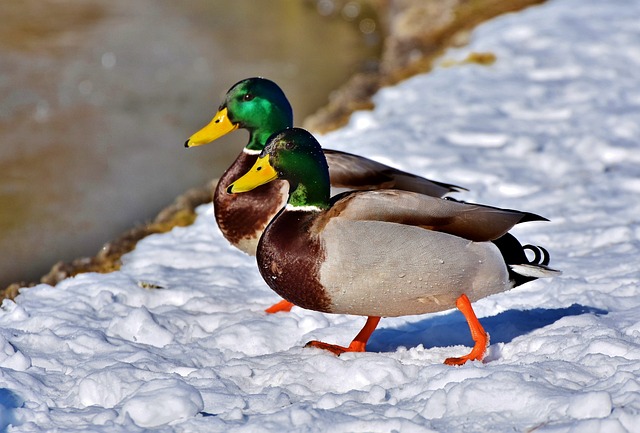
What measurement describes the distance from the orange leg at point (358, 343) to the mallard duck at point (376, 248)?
11.2 inches

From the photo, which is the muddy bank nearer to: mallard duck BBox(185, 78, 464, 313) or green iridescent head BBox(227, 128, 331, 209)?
mallard duck BBox(185, 78, 464, 313)

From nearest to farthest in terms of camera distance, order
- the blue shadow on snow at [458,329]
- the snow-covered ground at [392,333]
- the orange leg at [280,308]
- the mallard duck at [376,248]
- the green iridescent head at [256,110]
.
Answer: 1. the snow-covered ground at [392,333]
2. the mallard duck at [376,248]
3. the blue shadow on snow at [458,329]
4. the orange leg at [280,308]
5. the green iridescent head at [256,110]

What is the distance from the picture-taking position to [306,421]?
10.2 feet

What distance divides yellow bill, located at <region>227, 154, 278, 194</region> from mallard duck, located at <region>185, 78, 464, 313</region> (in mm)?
606

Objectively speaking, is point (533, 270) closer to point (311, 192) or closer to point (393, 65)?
point (311, 192)

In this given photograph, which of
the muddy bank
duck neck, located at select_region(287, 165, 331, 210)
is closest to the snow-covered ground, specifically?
the muddy bank

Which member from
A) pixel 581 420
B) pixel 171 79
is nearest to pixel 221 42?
pixel 171 79

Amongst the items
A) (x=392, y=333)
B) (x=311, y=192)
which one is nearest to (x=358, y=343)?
(x=392, y=333)

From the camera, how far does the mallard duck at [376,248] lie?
11.6 feet

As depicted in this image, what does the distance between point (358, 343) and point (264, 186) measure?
3.06ft

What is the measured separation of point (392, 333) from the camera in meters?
4.29

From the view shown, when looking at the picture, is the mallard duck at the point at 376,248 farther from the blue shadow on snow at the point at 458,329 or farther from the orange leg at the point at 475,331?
the blue shadow on snow at the point at 458,329

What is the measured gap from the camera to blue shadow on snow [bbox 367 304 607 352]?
412cm

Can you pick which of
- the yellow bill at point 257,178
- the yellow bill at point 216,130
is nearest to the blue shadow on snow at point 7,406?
the yellow bill at point 257,178
